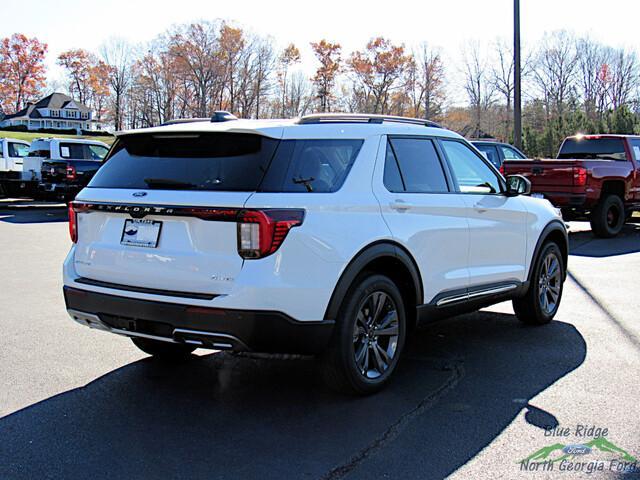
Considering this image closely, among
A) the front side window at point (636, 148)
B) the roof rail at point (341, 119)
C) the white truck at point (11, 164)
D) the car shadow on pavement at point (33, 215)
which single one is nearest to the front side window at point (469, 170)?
the roof rail at point (341, 119)

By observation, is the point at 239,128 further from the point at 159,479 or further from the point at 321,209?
the point at 159,479

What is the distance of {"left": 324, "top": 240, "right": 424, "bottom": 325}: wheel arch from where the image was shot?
13.8 ft

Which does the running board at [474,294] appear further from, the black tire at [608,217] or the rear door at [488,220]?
the black tire at [608,217]

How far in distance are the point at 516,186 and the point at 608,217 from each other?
30.1 feet

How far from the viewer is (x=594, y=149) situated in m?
15.2

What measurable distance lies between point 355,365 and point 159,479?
1481mm

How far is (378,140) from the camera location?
188 inches

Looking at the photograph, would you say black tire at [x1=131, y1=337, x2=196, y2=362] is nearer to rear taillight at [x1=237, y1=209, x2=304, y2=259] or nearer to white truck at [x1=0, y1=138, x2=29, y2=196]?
rear taillight at [x1=237, y1=209, x2=304, y2=259]

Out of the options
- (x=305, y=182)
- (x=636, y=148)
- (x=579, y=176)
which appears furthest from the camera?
(x=636, y=148)

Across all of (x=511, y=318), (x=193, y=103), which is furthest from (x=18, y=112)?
(x=511, y=318)

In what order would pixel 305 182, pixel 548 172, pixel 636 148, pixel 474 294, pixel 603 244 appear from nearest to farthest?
pixel 305 182, pixel 474 294, pixel 603 244, pixel 548 172, pixel 636 148

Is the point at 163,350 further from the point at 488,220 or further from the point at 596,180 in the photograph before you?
the point at 596,180

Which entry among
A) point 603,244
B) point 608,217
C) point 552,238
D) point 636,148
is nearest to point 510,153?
point 636,148

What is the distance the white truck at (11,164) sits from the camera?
71.8 ft
